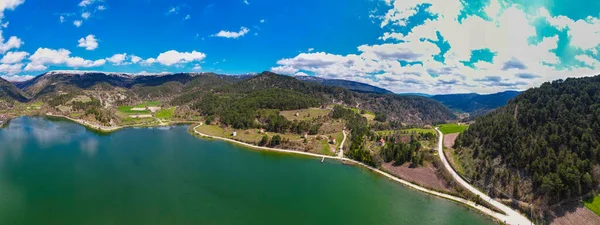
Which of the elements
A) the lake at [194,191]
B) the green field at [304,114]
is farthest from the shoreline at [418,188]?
the green field at [304,114]

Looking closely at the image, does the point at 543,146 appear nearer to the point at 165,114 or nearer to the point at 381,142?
the point at 381,142

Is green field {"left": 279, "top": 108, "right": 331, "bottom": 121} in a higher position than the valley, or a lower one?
higher

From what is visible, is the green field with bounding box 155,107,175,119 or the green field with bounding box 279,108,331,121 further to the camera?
the green field with bounding box 155,107,175,119

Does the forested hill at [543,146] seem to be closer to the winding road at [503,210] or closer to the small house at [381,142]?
the winding road at [503,210]

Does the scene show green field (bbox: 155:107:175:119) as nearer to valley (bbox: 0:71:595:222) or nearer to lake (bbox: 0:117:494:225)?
valley (bbox: 0:71:595:222)

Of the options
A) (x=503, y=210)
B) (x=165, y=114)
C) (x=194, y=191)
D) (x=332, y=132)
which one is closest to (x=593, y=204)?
(x=503, y=210)

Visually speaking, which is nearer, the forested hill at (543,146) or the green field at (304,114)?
the forested hill at (543,146)

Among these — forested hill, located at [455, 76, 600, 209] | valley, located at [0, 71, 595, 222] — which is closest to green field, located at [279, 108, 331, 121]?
valley, located at [0, 71, 595, 222]
